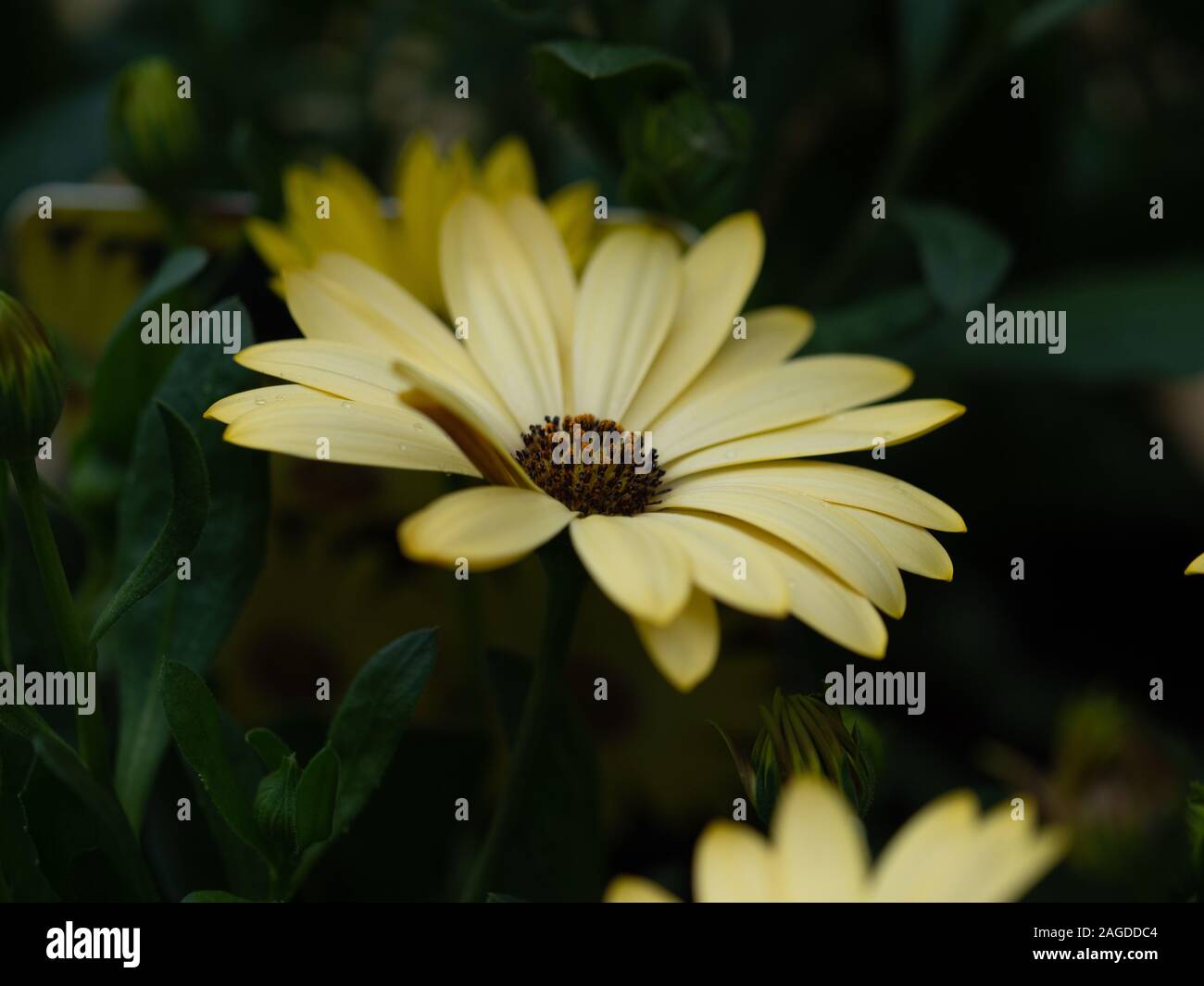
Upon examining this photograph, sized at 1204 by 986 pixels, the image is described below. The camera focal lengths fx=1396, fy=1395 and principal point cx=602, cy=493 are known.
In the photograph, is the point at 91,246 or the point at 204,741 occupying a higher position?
the point at 91,246

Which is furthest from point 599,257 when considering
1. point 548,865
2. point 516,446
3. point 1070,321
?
point 1070,321

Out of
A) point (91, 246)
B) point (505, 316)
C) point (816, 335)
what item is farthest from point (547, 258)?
point (91, 246)

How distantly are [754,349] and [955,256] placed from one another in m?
0.14

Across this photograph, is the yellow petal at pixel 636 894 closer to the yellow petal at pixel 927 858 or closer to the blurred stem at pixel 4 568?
the yellow petal at pixel 927 858

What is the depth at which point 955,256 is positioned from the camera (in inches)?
18.6

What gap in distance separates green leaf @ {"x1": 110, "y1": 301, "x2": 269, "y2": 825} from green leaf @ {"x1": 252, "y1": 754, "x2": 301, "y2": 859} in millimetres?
59

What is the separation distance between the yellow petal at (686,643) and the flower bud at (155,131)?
28 centimetres

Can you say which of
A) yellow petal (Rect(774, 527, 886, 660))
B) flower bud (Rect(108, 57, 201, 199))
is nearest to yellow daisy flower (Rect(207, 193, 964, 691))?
yellow petal (Rect(774, 527, 886, 660))

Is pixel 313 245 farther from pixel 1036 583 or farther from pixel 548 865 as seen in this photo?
pixel 1036 583

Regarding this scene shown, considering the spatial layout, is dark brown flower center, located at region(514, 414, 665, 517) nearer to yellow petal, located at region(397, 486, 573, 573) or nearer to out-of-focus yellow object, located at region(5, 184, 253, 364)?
yellow petal, located at region(397, 486, 573, 573)

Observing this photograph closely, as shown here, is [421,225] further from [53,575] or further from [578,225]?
[53,575]

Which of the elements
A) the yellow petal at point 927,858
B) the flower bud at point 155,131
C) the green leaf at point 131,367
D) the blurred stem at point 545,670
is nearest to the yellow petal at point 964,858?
the yellow petal at point 927,858

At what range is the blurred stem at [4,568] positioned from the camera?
32 centimetres
